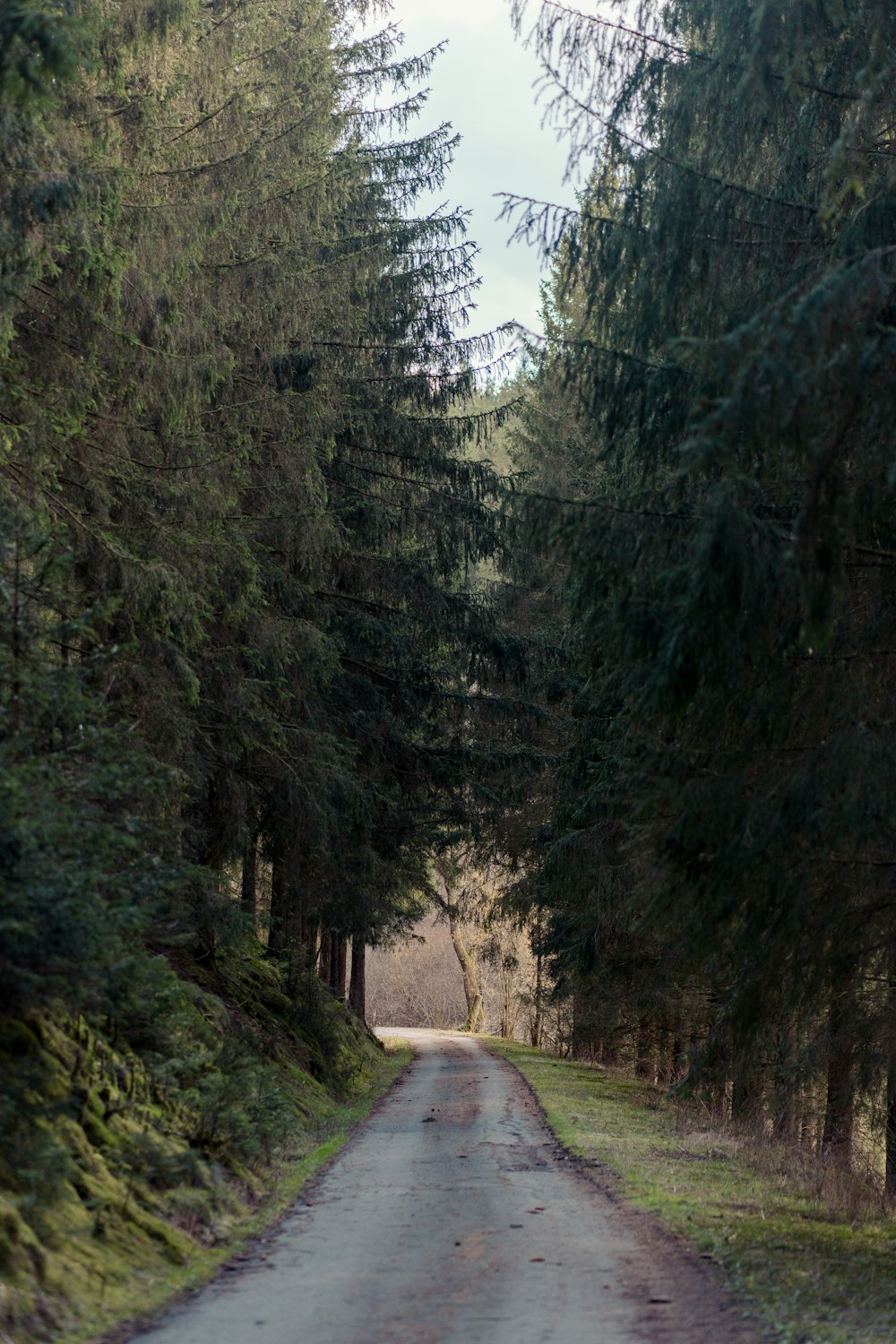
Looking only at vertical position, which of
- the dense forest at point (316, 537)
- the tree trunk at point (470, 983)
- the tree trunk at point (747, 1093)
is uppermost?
the dense forest at point (316, 537)

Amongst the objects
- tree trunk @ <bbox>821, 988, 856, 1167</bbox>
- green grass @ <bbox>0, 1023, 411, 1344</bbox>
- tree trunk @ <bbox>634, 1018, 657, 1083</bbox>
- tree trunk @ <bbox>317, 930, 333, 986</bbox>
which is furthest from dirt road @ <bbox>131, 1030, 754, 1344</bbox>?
tree trunk @ <bbox>317, 930, 333, 986</bbox>

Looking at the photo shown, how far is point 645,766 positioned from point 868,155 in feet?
16.2

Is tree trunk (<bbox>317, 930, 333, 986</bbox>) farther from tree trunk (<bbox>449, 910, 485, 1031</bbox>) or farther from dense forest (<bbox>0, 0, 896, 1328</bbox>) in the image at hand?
tree trunk (<bbox>449, 910, 485, 1031</bbox>)

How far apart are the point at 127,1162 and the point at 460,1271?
7.07ft

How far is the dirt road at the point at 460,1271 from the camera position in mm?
5672

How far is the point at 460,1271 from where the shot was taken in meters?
6.86

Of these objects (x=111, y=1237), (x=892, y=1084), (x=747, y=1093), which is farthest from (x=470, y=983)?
(x=111, y=1237)

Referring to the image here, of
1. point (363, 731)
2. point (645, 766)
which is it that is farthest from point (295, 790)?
point (645, 766)

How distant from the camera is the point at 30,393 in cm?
1009

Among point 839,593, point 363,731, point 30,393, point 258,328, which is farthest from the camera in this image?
point 363,731

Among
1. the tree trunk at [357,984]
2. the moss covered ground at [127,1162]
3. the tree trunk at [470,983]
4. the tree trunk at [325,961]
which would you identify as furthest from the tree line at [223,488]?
the tree trunk at [470,983]

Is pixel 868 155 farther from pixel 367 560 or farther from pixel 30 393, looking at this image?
pixel 367 560

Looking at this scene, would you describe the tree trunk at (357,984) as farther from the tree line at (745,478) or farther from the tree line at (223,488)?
the tree line at (745,478)

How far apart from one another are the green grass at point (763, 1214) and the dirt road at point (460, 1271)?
1.09 ft
